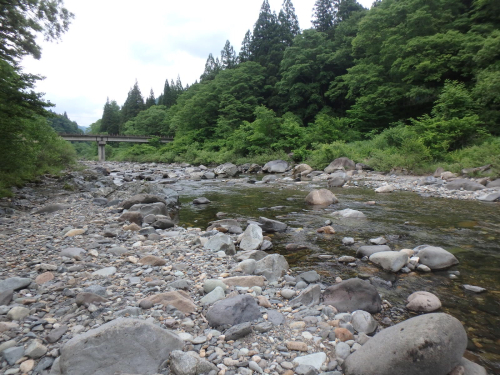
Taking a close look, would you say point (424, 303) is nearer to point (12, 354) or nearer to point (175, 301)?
point (175, 301)

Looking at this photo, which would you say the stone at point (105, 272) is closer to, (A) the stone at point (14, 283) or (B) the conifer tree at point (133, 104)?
(A) the stone at point (14, 283)

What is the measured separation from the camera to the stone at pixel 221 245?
513 centimetres

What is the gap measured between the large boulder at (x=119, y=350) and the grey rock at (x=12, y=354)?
1.16 ft

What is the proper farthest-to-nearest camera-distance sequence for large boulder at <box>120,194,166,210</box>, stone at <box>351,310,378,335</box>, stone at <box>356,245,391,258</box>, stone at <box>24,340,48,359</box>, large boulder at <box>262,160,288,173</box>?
large boulder at <box>262,160,288,173</box>, large boulder at <box>120,194,166,210</box>, stone at <box>356,245,391,258</box>, stone at <box>351,310,378,335</box>, stone at <box>24,340,48,359</box>

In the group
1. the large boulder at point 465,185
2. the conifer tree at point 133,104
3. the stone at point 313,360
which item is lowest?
the stone at point 313,360

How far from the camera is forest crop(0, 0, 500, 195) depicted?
10.1 m

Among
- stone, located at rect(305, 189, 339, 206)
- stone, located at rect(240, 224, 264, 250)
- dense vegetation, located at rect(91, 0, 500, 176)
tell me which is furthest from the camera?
dense vegetation, located at rect(91, 0, 500, 176)

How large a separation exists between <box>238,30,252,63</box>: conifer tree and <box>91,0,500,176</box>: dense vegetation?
0.27 meters

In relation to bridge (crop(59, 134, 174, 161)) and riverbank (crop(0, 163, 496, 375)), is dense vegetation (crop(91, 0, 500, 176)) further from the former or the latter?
riverbank (crop(0, 163, 496, 375))

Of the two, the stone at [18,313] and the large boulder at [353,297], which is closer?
the stone at [18,313]

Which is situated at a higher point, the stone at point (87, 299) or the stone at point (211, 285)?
the stone at point (87, 299)

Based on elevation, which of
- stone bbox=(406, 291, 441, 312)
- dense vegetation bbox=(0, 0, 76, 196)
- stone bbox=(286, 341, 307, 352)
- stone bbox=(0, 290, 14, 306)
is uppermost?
dense vegetation bbox=(0, 0, 76, 196)

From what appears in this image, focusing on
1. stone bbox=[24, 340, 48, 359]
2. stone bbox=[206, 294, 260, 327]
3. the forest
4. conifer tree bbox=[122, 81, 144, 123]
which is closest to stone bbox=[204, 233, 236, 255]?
stone bbox=[206, 294, 260, 327]

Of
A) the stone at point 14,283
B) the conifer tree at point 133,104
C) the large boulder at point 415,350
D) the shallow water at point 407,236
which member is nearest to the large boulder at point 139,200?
the shallow water at point 407,236
